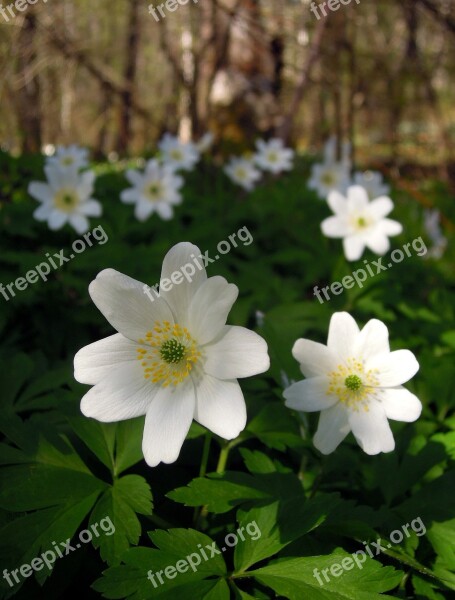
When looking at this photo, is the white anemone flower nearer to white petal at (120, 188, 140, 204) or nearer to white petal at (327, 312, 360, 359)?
white petal at (120, 188, 140, 204)

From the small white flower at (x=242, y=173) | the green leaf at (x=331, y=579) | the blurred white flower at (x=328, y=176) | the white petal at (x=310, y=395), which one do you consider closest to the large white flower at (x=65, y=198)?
the small white flower at (x=242, y=173)

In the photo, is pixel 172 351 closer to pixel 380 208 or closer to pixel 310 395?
→ pixel 310 395

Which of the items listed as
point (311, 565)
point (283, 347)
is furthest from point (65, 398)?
point (311, 565)

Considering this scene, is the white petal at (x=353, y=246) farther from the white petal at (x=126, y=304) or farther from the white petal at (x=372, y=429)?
the white petal at (x=126, y=304)

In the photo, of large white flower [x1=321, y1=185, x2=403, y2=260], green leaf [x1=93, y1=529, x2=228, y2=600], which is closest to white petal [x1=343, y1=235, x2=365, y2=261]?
large white flower [x1=321, y1=185, x2=403, y2=260]

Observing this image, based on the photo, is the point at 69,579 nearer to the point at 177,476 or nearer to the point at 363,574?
the point at 177,476

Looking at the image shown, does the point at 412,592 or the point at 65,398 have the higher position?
the point at 65,398
